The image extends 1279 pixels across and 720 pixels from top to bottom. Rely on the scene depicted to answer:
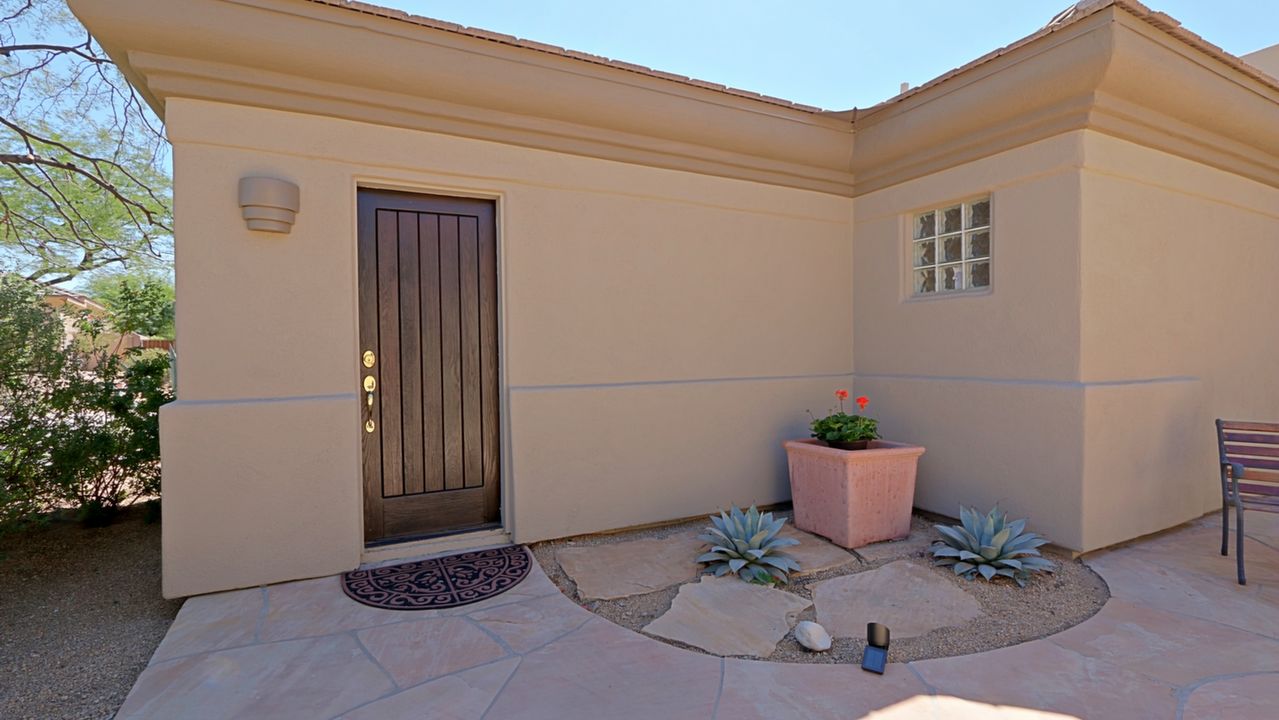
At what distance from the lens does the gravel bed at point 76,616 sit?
264 centimetres

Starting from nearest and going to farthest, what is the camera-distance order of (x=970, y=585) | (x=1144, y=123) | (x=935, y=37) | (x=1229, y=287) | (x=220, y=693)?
→ 1. (x=220, y=693)
2. (x=970, y=585)
3. (x=1144, y=123)
4. (x=1229, y=287)
5. (x=935, y=37)

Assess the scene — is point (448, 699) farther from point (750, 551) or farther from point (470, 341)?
point (470, 341)

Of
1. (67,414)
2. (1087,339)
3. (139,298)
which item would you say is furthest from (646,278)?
(139,298)

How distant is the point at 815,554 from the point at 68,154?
9.77 meters

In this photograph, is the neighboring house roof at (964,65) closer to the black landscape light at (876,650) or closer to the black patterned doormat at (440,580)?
the black patterned doormat at (440,580)

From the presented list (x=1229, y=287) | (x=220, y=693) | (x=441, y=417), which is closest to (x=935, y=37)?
(x=1229, y=287)

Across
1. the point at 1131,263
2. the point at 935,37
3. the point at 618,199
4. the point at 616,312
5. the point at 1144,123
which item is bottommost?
the point at 616,312

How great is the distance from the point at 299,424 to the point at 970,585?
4.02 meters

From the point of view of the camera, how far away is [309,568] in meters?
3.73

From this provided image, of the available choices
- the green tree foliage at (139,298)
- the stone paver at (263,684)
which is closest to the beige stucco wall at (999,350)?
the stone paver at (263,684)

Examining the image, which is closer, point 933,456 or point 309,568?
point 309,568

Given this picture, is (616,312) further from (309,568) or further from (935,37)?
(935,37)

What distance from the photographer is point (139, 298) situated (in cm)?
1448

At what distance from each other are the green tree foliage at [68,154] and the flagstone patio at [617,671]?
7.14 meters
